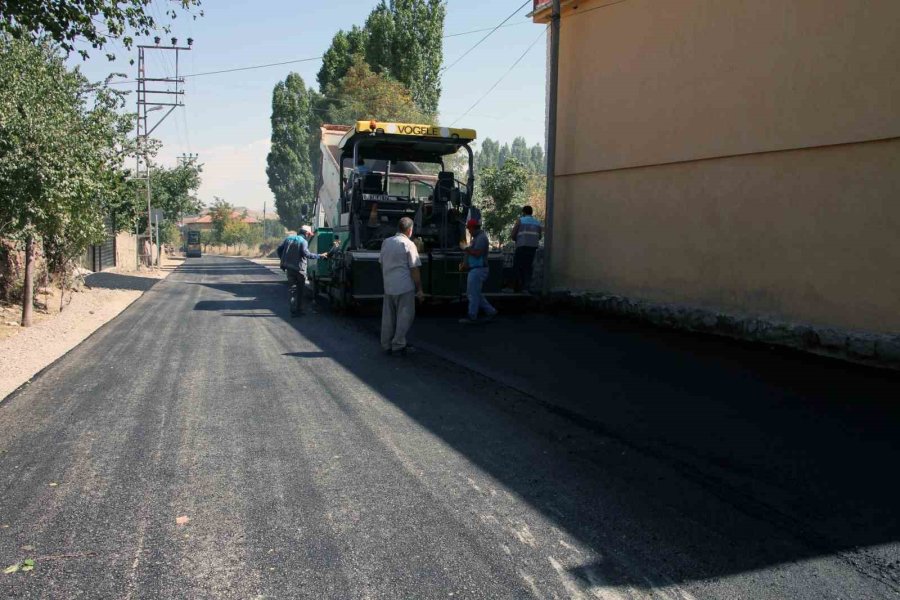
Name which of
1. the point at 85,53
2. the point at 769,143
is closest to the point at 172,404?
the point at 85,53

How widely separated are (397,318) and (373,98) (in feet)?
89.0

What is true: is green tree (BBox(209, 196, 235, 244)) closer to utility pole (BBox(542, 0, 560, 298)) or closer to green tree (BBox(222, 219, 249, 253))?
green tree (BBox(222, 219, 249, 253))

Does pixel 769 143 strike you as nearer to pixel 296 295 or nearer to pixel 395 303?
pixel 395 303

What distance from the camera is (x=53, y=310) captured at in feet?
48.1

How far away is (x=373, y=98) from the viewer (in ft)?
113

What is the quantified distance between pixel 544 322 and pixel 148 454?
26.3 ft

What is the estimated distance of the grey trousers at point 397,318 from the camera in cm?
927

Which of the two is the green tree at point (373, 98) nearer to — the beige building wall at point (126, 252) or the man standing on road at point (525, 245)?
the beige building wall at point (126, 252)

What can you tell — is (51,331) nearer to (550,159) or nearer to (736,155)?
(550,159)

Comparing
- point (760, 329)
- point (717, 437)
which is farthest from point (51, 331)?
point (760, 329)

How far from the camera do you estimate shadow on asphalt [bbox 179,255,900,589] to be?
3.91 m

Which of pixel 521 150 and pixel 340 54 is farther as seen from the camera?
pixel 521 150

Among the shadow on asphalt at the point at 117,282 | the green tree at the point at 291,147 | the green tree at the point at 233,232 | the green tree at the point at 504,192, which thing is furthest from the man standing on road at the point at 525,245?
the green tree at the point at 233,232

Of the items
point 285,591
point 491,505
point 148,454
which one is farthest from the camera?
point 148,454
